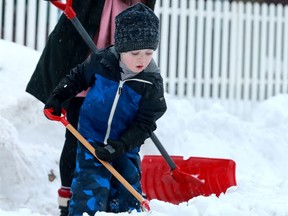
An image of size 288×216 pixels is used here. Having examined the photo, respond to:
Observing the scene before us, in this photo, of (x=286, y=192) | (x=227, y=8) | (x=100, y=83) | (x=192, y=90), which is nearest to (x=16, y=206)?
(x=100, y=83)

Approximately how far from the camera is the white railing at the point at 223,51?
8.70 m

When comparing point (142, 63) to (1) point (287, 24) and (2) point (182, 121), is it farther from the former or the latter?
(1) point (287, 24)

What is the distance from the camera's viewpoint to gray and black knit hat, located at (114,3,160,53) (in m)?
3.54

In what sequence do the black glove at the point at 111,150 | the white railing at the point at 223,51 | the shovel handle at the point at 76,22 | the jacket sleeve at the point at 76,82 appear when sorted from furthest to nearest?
the white railing at the point at 223,51
the shovel handle at the point at 76,22
the jacket sleeve at the point at 76,82
the black glove at the point at 111,150

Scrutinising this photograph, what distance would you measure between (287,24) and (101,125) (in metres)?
5.99

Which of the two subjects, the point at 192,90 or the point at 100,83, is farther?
the point at 192,90

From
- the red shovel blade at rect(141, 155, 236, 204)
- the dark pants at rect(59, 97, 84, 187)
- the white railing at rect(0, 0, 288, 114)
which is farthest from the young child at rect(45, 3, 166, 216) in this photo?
the white railing at rect(0, 0, 288, 114)

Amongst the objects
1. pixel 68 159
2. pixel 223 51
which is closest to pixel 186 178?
pixel 68 159

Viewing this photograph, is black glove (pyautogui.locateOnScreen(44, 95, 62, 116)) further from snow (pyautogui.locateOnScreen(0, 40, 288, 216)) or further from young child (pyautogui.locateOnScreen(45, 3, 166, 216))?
snow (pyautogui.locateOnScreen(0, 40, 288, 216))

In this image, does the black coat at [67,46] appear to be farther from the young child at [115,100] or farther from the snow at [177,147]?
the snow at [177,147]

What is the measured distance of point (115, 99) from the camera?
3.57 meters

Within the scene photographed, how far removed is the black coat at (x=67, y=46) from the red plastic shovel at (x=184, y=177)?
88cm

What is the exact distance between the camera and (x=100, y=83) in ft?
11.8

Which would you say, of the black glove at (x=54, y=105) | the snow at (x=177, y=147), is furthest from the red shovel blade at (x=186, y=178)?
the black glove at (x=54, y=105)
